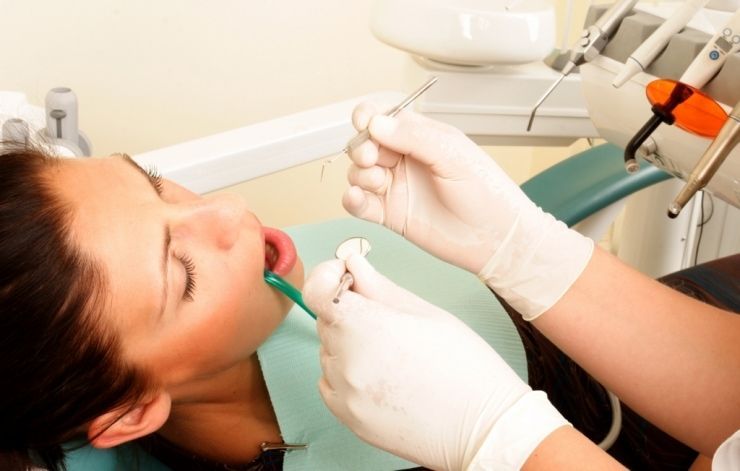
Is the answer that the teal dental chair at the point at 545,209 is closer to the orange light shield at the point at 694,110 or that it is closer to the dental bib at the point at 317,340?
the dental bib at the point at 317,340

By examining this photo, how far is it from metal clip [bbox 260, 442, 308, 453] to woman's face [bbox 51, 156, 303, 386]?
13 centimetres

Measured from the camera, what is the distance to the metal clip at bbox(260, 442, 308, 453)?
3.50ft

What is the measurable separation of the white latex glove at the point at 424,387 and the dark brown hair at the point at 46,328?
0.24m

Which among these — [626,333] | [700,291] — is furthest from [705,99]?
[700,291]

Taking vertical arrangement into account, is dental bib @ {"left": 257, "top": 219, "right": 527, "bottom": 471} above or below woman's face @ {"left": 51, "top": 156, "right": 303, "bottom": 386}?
below

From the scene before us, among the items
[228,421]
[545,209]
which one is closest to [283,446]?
[228,421]

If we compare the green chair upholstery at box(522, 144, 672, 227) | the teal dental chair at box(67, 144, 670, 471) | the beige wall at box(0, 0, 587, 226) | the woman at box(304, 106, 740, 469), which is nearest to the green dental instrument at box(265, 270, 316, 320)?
the woman at box(304, 106, 740, 469)

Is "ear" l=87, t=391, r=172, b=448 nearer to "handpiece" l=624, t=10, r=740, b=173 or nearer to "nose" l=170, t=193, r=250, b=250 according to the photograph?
"nose" l=170, t=193, r=250, b=250

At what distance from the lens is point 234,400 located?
1.10 metres

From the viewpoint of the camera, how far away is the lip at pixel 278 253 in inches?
42.6

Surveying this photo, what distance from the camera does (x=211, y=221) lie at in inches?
38.6

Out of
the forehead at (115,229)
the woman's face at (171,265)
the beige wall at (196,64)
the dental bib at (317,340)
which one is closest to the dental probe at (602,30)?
the dental bib at (317,340)

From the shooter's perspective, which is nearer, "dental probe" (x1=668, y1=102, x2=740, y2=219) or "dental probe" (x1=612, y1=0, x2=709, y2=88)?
"dental probe" (x1=668, y1=102, x2=740, y2=219)

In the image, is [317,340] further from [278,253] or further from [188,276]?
[188,276]
